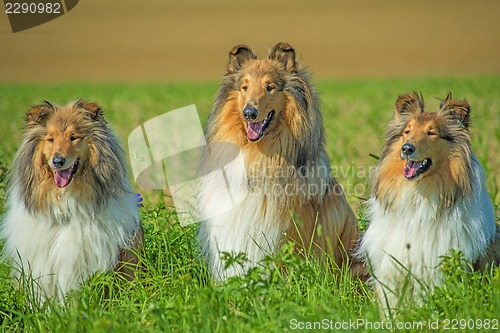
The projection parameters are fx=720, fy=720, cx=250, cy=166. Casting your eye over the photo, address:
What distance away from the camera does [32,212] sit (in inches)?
218

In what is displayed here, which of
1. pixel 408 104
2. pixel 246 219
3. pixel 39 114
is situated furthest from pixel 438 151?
pixel 39 114

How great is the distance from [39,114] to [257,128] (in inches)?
66.2

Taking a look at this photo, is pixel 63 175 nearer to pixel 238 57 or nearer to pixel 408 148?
pixel 238 57

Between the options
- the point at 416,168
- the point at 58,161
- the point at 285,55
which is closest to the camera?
the point at 416,168

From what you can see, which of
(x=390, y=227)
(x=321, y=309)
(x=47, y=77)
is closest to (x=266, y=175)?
(x=390, y=227)

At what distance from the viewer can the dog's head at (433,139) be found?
5051mm

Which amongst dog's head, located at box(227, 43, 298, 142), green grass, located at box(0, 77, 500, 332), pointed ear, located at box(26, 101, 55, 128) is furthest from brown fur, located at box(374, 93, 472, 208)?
pointed ear, located at box(26, 101, 55, 128)

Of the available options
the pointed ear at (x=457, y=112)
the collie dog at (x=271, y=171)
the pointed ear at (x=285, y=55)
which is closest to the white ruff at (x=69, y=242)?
the collie dog at (x=271, y=171)

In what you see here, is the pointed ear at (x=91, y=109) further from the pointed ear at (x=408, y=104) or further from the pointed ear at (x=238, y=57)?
the pointed ear at (x=408, y=104)

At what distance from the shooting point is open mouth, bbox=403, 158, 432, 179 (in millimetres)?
5102

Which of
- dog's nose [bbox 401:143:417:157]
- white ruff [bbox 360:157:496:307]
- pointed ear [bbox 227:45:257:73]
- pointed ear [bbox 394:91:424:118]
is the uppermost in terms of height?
pointed ear [bbox 227:45:257:73]

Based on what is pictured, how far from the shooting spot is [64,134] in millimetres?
5355

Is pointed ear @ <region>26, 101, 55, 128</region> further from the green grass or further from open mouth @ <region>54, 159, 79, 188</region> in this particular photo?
the green grass

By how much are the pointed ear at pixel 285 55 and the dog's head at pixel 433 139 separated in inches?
43.1
